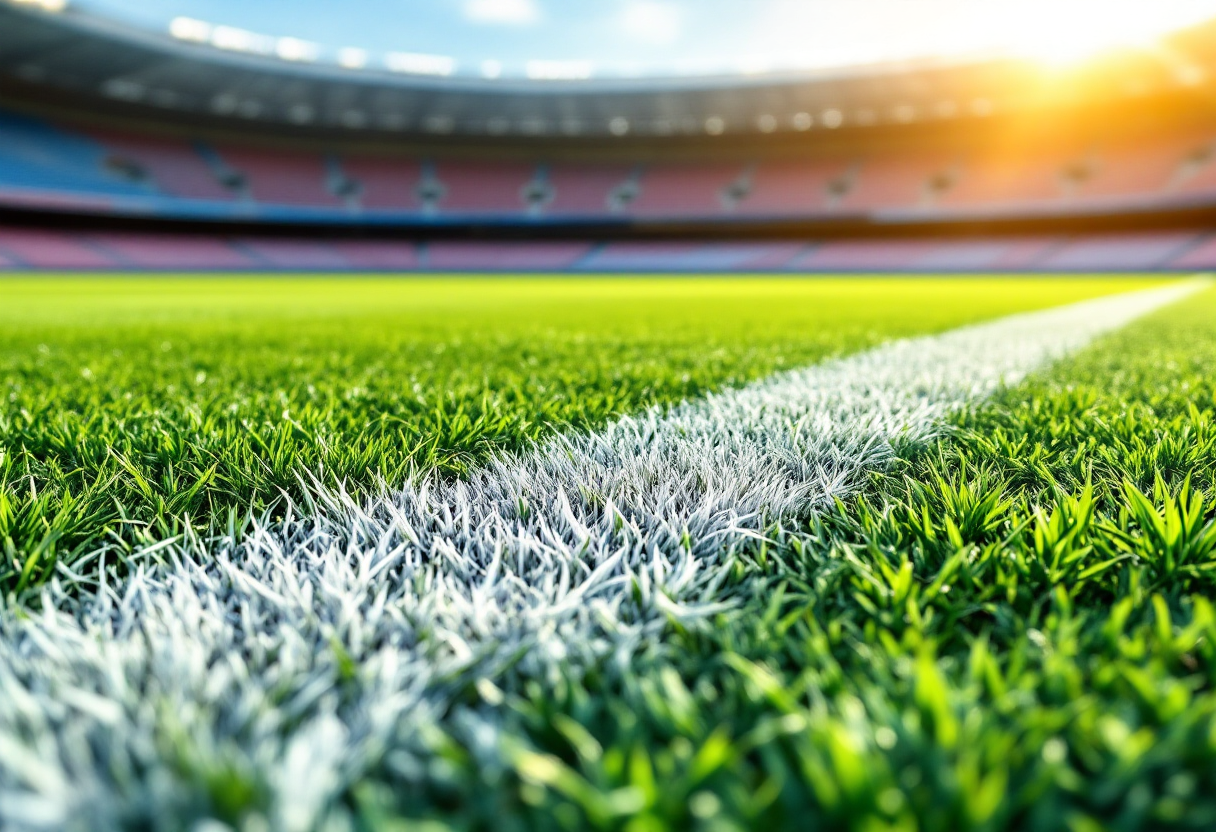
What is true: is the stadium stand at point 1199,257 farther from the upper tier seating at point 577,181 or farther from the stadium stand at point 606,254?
the upper tier seating at point 577,181

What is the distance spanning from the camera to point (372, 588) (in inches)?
36.7

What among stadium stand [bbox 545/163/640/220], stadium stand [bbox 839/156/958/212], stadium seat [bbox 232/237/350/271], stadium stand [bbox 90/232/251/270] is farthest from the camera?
stadium stand [bbox 545/163/640/220]

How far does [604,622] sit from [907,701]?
32 centimetres

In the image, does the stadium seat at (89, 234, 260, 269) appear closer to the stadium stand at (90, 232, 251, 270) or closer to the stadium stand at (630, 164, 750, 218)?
the stadium stand at (90, 232, 251, 270)

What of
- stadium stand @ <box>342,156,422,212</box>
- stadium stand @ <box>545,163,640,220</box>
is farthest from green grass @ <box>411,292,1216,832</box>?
stadium stand @ <box>342,156,422,212</box>

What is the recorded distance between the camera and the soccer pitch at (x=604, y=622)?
1.71 ft

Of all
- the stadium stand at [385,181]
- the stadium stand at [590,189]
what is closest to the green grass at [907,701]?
the stadium stand at [590,189]

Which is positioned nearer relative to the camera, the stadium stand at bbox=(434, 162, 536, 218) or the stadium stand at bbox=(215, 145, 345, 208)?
the stadium stand at bbox=(215, 145, 345, 208)

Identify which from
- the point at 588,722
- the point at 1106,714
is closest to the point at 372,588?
the point at 588,722

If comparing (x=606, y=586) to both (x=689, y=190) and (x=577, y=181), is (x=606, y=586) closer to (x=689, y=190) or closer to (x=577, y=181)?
(x=689, y=190)

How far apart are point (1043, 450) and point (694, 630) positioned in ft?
3.83

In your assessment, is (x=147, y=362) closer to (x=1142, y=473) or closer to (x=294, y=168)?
(x=1142, y=473)

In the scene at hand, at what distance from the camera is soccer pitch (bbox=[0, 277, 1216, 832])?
521 millimetres

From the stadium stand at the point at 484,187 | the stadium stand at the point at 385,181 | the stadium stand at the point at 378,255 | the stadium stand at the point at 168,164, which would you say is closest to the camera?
the stadium stand at the point at 168,164
